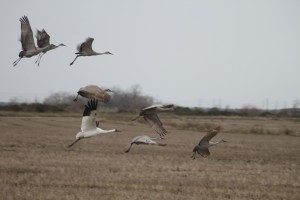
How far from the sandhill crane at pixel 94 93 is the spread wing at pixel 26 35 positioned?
102cm

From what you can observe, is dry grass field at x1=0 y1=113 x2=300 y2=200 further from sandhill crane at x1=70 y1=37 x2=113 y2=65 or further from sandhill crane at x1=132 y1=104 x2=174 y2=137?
sandhill crane at x1=70 y1=37 x2=113 y2=65

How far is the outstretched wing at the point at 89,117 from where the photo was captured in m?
7.67

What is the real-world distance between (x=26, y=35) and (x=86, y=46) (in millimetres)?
1017

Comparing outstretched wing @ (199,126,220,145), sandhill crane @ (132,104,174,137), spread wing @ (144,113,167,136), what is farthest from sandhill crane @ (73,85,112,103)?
outstretched wing @ (199,126,220,145)

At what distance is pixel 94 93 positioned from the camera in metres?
6.68

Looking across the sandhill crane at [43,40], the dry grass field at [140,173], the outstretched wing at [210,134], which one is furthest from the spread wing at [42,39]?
the dry grass field at [140,173]

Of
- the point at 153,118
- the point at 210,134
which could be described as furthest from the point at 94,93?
the point at 210,134

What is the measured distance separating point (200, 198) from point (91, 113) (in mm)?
5179

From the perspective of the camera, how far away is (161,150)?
24.0 meters

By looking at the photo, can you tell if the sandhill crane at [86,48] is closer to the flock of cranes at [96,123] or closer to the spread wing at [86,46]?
the spread wing at [86,46]

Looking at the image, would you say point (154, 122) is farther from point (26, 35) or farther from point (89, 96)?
point (26, 35)

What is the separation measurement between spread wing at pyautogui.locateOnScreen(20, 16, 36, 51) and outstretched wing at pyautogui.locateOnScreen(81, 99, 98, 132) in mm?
1240

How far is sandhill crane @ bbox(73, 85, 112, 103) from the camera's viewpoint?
6488 mm

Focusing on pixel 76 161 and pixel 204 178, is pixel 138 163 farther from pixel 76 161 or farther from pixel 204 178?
pixel 204 178
